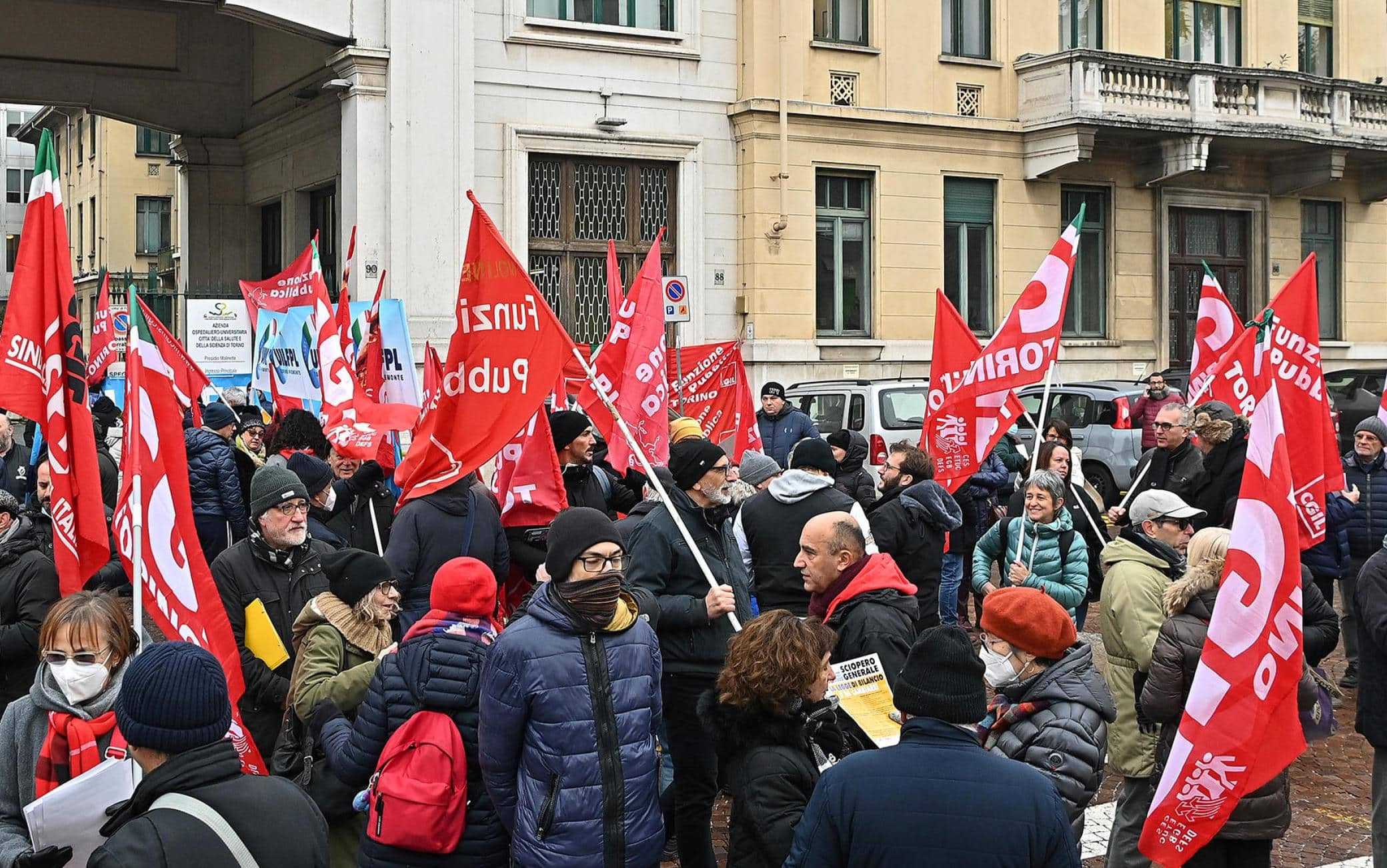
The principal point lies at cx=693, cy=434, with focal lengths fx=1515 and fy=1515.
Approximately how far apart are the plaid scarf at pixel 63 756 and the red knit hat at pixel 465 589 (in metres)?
1.03

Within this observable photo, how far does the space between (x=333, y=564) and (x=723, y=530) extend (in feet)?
6.39

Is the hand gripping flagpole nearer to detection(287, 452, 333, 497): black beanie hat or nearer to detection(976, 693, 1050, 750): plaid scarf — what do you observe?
detection(976, 693, 1050, 750): plaid scarf

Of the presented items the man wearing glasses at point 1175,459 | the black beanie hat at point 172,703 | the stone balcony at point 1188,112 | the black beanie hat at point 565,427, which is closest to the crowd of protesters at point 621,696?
the black beanie hat at point 172,703

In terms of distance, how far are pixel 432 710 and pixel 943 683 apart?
71.2 inches

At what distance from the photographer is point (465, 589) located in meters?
4.81

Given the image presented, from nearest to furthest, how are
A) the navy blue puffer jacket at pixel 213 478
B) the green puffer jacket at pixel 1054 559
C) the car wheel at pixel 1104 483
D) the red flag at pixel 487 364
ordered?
the red flag at pixel 487 364 → the green puffer jacket at pixel 1054 559 → the navy blue puffer jacket at pixel 213 478 → the car wheel at pixel 1104 483

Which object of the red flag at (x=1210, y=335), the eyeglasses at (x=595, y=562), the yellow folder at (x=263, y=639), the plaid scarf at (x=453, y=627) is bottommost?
the yellow folder at (x=263, y=639)

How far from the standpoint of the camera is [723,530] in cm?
662

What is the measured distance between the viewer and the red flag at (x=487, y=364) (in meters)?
6.83

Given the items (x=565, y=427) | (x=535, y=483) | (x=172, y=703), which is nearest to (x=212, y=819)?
(x=172, y=703)

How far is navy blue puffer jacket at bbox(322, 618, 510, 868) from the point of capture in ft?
15.4

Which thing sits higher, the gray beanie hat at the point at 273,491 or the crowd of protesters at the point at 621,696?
the gray beanie hat at the point at 273,491

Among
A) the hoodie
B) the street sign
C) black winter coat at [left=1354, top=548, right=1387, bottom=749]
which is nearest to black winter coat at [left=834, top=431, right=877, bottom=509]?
the hoodie

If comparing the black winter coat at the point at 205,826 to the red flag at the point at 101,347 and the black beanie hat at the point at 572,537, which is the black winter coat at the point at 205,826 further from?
the red flag at the point at 101,347
